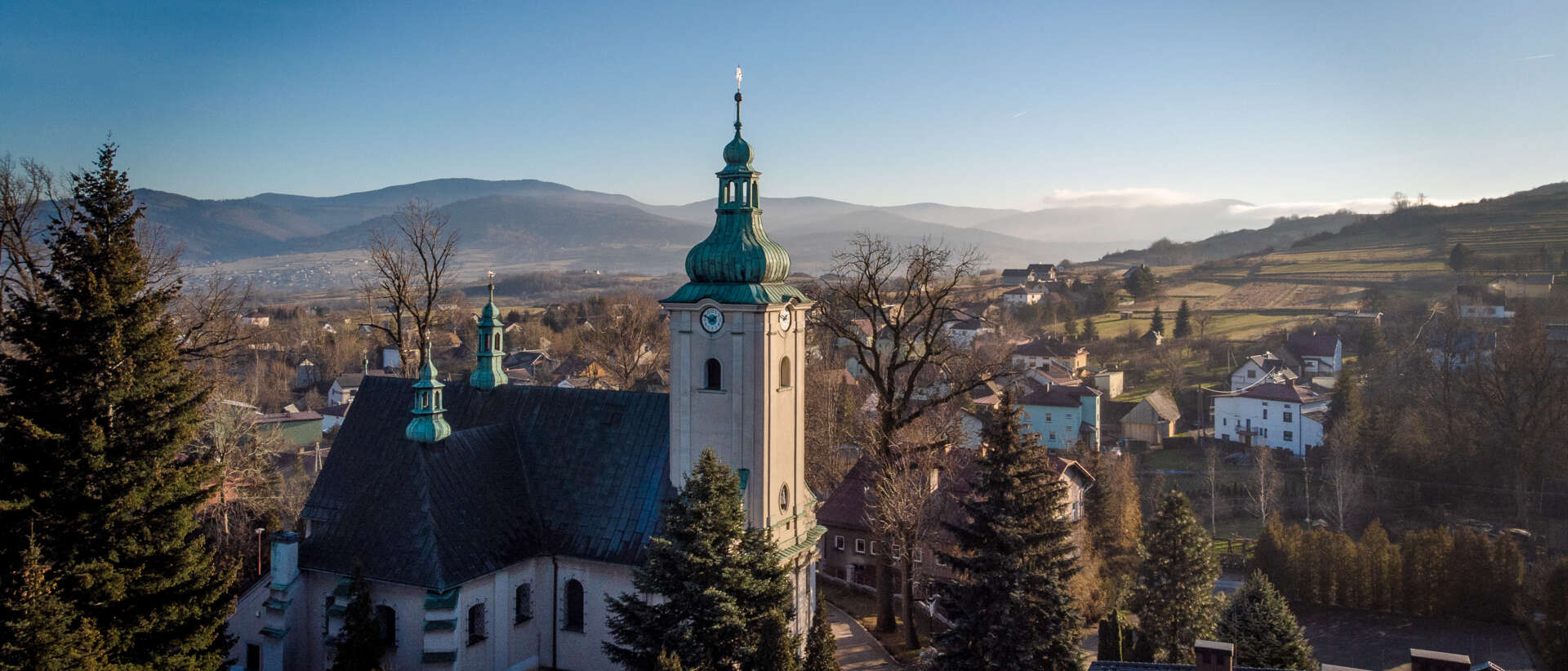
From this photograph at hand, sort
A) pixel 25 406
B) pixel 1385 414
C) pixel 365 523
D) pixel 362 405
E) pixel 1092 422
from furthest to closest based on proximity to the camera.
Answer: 1. pixel 1092 422
2. pixel 1385 414
3. pixel 362 405
4. pixel 365 523
5. pixel 25 406

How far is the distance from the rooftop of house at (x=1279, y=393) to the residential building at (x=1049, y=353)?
17276 mm

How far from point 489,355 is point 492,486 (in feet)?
15.8

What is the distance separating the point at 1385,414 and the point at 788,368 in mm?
43559

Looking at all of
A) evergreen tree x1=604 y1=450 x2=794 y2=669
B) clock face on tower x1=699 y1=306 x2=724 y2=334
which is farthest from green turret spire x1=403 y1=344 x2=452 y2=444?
clock face on tower x1=699 y1=306 x2=724 y2=334

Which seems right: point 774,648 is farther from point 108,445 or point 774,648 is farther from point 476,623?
point 108,445

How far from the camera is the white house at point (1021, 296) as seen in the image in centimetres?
11144

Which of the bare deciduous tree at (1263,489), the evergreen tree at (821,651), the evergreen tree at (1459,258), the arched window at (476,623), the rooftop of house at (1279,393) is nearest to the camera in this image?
the evergreen tree at (821,651)

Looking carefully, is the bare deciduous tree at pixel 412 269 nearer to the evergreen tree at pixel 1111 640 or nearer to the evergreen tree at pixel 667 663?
the evergreen tree at pixel 667 663

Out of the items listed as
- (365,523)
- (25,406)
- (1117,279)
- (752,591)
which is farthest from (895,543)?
(1117,279)

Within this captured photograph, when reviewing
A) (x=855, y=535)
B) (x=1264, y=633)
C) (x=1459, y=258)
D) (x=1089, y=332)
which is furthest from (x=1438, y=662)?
(x=1459, y=258)

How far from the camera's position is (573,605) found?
23719 mm

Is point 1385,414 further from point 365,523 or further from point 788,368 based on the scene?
point 365,523

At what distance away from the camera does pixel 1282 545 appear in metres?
37.2

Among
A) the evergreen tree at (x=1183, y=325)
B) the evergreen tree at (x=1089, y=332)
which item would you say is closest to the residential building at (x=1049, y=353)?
the evergreen tree at (x=1089, y=332)
